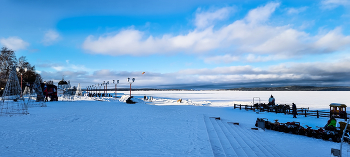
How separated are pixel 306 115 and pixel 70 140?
2921 cm

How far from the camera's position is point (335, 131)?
1307 centimetres

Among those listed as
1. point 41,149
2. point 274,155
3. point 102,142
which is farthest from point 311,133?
point 41,149

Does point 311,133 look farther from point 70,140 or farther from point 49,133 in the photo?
point 49,133

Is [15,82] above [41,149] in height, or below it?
above

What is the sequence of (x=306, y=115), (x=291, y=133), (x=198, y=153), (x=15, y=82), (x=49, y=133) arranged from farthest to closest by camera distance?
(x=306, y=115)
(x=15, y=82)
(x=291, y=133)
(x=49, y=133)
(x=198, y=153)

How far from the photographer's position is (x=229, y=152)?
7984mm

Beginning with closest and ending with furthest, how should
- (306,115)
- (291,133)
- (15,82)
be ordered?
(291,133) < (15,82) < (306,115)

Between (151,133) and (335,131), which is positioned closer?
(151,133)

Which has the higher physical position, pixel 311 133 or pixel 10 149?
pixel 10 149

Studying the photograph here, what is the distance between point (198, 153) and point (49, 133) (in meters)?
7.92

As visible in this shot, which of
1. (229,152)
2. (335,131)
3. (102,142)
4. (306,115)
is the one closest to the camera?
(229,152)

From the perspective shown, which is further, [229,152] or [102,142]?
[102,142]

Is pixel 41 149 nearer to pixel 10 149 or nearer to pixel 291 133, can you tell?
pixel 10 149

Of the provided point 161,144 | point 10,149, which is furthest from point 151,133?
point 10,149
